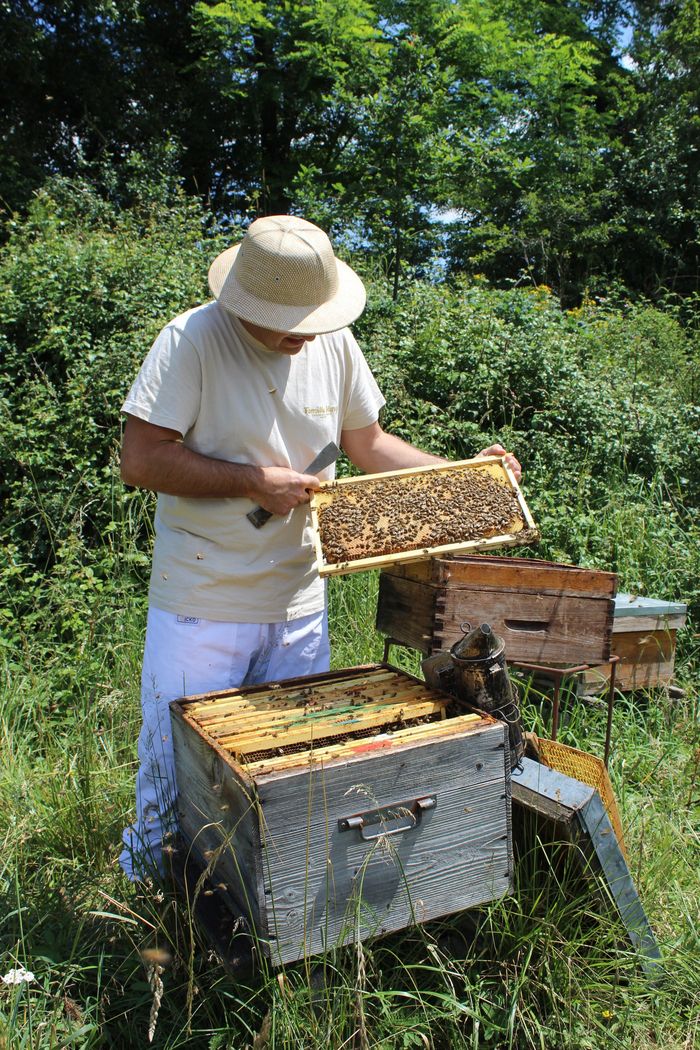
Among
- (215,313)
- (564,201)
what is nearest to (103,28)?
(564,201)

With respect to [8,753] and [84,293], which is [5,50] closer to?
[84,293]

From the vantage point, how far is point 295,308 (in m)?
2.49

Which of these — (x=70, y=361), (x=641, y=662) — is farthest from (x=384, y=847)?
(x=70, y=361)

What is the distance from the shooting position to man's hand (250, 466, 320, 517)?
8.17ft

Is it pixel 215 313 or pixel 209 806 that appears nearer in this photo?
pixel 209 806

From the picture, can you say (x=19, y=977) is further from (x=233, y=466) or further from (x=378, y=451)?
(x=378, y=451)

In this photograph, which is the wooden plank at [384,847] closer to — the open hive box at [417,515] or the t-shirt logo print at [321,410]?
the open hive box at [417,515]

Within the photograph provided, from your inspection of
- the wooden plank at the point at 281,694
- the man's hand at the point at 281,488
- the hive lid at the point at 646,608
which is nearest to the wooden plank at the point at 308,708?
the wooden plank at the point at 281,694

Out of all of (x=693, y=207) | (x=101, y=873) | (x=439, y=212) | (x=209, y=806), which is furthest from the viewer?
(x=693, y=207)

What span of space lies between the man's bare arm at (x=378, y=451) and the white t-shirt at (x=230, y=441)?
0.31 meters

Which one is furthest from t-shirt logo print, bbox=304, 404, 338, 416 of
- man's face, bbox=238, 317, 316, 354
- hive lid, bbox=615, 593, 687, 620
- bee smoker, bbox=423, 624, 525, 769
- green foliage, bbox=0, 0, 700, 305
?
green foliage, bbox=0, 0, 700, 305

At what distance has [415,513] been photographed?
2.81 metres

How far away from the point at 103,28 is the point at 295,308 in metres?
15.2

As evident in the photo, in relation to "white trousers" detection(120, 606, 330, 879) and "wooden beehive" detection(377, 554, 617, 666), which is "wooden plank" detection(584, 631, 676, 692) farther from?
"white trousers" detection(120, 606, 330, 879)
